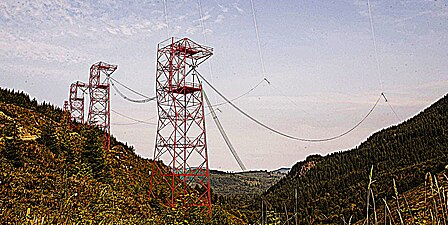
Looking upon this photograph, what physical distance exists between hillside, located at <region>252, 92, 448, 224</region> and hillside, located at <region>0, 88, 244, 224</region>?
16.6 m

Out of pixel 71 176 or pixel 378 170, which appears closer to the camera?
pixel 71 176

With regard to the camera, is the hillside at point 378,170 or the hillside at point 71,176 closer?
the hillside at point 71,176

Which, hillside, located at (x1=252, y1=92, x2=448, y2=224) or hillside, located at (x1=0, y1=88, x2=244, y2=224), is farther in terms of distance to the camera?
hillside, located at (x1=252, y1=92, x2=448, y2=224)

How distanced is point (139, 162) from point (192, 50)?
2021 centimetres

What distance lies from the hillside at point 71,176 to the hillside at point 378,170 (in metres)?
16.6

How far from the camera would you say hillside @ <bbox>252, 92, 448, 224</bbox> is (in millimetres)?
39978

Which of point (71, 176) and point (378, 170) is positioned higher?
point (378, 170)

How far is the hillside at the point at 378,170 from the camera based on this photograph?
3998 centimetres

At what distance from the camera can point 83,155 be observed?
2536 cm

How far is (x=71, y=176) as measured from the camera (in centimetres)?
1947

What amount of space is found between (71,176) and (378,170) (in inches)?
1789

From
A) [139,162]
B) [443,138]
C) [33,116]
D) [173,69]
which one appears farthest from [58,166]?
[443,138]

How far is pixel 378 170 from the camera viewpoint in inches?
2151

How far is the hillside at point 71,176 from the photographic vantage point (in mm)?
10711
